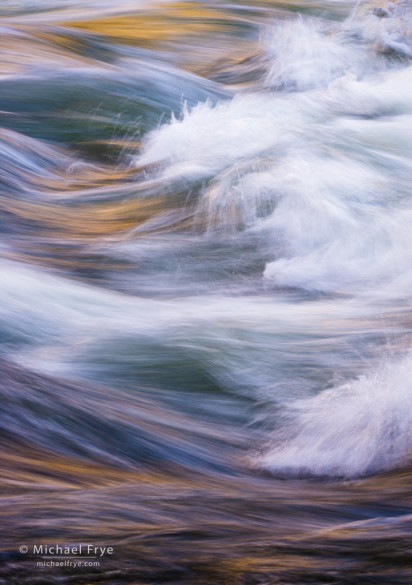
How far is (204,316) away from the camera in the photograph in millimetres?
3711

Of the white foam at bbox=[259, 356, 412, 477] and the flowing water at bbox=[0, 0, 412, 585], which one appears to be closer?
the flowing water at bbox=[0, 0, 412, 585]

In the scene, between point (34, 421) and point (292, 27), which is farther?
point (292, 27)

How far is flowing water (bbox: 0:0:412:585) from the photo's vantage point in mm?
1890

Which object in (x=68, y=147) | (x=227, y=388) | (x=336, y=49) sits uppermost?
(x=336, y=49)

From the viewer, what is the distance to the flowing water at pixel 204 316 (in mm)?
1890

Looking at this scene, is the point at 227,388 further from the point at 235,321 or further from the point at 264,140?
the point at 264,140

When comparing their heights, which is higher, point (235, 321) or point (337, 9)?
point (337, 9)

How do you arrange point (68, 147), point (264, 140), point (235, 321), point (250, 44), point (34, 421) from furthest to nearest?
point (250, 44)
point (68, 147)
point (264, 140)
point (235, 321)
point (34, 421)

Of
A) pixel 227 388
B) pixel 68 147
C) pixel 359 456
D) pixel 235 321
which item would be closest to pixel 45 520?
pixel 359 456

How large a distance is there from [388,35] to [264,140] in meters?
4.04

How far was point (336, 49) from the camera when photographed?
340 inches

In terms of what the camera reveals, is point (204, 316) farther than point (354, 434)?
Yes

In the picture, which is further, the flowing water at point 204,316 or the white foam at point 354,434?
the white foam at point 354,434

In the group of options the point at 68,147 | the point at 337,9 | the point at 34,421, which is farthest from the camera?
the point at 337,9
